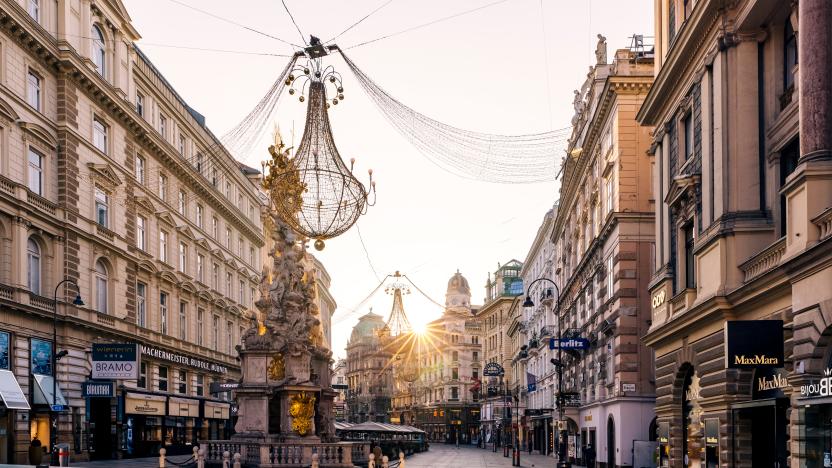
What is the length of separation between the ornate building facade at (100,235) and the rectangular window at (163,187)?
0.13 metres

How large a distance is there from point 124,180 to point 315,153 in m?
21.2

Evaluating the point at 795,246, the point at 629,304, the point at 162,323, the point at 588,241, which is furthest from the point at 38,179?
the point at 795,246

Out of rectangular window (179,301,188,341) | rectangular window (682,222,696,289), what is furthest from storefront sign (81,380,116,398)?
rectangular window (682,222,696,289)

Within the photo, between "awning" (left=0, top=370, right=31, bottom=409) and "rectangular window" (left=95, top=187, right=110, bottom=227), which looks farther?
"rectangular window" (left=95, top=187, right=110, bottom=227)

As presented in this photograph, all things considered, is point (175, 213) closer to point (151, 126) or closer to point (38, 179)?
point (151, 126)

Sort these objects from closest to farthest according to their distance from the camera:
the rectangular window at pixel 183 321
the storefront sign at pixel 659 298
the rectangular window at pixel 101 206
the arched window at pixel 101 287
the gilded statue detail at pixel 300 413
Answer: the storefront sign at pixel 659 298
the gilded statue detail at pixel 300 413
the arched window at pixel 101 287
the rectangular window at pixel 101 206
the rectangular window at pixel 183 321

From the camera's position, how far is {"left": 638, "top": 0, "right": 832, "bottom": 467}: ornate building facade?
17875 millimetres

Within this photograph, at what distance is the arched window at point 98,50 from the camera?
48562 mm

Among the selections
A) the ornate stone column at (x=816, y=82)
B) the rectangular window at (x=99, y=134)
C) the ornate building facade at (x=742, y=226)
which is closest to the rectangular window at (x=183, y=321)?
the rectangular window at (x=99, y=134)

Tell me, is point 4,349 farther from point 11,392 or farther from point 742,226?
point 742,226

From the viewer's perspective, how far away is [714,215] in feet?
80.8

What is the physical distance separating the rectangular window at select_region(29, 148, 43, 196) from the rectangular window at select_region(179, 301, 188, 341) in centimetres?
2221

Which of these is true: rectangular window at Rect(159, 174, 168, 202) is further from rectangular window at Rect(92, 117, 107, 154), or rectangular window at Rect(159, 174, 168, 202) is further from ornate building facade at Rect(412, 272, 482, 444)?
ornate building facade at Rect(412, 272, 482, 444)

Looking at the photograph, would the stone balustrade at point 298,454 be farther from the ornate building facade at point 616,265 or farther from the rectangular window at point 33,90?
the rectangular window at point 33,90
